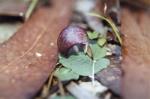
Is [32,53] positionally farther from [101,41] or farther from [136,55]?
[136,55]

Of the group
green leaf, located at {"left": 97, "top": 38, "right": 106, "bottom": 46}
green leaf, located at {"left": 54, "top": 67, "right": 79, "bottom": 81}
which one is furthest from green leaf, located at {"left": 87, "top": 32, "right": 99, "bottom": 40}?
green leaf, located at {"left": 54, "top": 67, "right": 79, "bottom": 81}

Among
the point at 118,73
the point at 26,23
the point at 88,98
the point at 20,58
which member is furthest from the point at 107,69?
the point at 26,23

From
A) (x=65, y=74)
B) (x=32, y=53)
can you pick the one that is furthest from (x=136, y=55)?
(x=32, y=53)

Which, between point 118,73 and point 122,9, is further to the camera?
point 122,9

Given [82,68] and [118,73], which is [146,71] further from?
[82,68]

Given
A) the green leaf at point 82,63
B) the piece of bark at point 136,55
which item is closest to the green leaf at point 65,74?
the green leaf at point 82,63

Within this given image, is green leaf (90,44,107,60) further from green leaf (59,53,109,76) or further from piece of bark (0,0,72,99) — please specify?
piece of bark (0,0,72,99)
